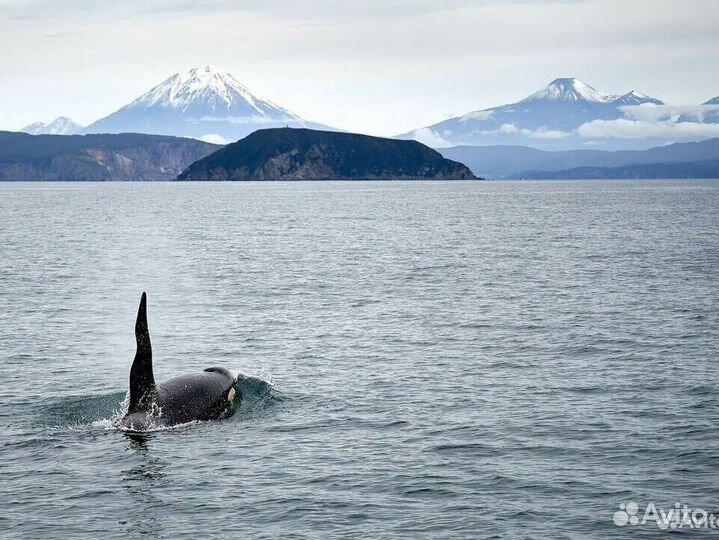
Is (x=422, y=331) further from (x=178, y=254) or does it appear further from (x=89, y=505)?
(x=178, y=254)

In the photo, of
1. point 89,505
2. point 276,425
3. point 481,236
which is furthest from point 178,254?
point 89,505

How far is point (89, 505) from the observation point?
81.7 ft

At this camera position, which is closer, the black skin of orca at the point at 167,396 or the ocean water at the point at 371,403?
the ocean water at the point at 371,403

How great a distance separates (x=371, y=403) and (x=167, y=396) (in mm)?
7640

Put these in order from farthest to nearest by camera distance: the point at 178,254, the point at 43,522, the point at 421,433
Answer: the point at 178,254
the point at 421,433
the point at 43,522

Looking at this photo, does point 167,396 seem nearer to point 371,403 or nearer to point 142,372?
point 142,372

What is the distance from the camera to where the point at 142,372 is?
30.6 m

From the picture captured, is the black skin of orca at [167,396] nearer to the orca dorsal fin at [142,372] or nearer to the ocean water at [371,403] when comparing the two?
the orca dorsal fin at [142,372]

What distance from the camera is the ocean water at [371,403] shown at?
24625mm

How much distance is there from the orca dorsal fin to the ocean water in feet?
4.67

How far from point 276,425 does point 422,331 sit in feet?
64.7

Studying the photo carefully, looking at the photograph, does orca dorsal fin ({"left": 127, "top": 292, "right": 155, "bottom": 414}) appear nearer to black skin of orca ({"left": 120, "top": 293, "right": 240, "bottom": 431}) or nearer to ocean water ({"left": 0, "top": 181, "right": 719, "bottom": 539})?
black skin of orca ({"left": 120, "top": 293, "right": 240, "bottom": 431})

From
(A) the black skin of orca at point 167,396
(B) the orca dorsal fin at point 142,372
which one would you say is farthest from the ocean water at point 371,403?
(B) the orca dorsal fin at point 142,372

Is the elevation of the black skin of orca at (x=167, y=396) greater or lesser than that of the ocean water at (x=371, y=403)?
greater
